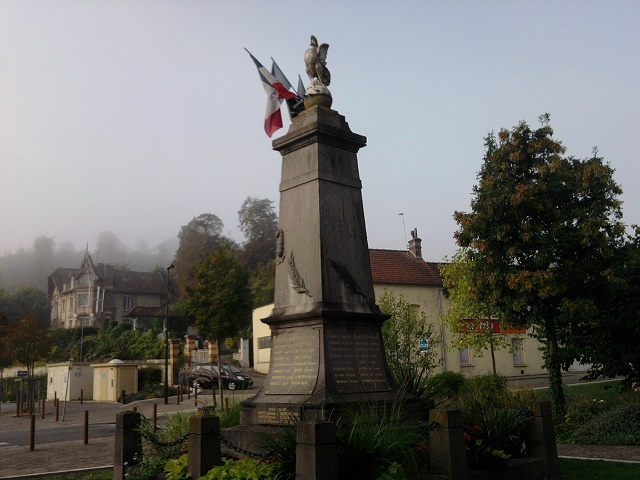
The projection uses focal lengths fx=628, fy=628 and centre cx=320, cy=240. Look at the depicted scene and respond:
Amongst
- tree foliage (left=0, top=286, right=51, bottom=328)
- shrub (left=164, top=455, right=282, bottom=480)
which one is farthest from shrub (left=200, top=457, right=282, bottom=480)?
tree foliage (left=0, top=286, right=51, bottom=328)

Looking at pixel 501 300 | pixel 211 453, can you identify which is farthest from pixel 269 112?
pixel 501 300

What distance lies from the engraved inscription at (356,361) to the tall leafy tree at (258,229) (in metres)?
73.0

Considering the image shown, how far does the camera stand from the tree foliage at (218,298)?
91.7 feet

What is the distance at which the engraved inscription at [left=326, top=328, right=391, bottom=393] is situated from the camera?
870cm

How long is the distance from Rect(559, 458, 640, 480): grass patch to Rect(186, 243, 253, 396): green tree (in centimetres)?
1932

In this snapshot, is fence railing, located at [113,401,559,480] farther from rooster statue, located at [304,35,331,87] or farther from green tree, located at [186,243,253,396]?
green tree, located at [186,243,253,396]

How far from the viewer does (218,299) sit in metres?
27.8

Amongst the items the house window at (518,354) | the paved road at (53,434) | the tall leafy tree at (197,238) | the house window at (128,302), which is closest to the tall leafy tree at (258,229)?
the tall leafy tree at (197,238)

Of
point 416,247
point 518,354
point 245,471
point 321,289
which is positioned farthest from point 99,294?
point 245,471

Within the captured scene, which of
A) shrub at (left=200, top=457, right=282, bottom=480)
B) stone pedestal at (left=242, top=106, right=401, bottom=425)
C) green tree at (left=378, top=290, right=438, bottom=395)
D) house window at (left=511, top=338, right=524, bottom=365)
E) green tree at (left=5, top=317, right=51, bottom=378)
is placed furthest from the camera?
house window at (left=511, top=338, right=524, bottom=365)

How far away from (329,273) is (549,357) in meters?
10.2

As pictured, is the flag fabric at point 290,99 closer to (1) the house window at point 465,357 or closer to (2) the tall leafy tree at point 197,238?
(1) the house window at point 465,357

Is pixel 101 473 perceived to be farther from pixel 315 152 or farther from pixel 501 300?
pixel 501 300

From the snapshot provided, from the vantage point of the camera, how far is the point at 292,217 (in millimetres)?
9930
